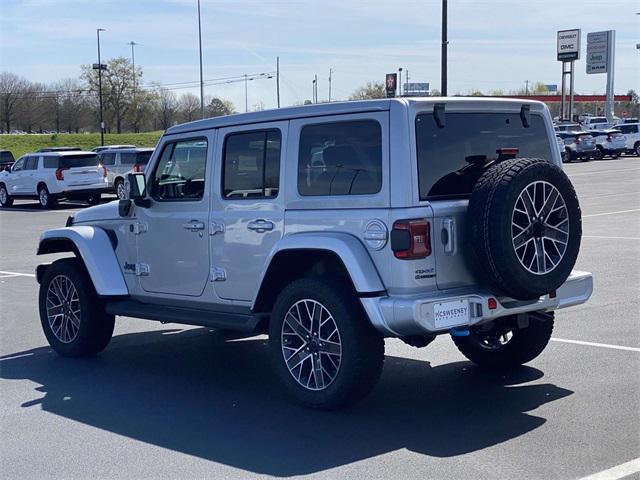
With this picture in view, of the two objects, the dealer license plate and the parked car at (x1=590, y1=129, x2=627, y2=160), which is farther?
the parked car at (x1=590, y1=129, x2=627, y2=160)

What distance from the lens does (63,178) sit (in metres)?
30.1

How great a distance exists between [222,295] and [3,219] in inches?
842

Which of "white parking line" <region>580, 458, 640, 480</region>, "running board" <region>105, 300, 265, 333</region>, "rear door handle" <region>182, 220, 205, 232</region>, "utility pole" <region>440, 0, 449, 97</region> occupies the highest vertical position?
"utility pole" <region>440, 0, 449, 97</region>

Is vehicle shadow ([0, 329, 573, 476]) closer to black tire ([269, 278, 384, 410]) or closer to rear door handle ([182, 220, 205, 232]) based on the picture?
black tire ([269, 278, 384, 410])

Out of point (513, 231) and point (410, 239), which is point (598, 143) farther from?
point (410, 239)

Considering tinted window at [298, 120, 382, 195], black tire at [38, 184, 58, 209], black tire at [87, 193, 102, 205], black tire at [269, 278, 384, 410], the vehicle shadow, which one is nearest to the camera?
the vehicle shadow

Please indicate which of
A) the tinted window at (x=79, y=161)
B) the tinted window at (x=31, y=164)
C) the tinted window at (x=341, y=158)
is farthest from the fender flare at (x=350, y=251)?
the tinted window at (x=31, y=164)

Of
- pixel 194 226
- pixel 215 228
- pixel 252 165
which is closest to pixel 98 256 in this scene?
pixel 194 226

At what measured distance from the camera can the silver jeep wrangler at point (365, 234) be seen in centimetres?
593

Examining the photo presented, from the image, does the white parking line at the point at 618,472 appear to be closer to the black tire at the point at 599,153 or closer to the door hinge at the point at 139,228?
the door hinge at the point at 139,228

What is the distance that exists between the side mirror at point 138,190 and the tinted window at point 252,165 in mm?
1004

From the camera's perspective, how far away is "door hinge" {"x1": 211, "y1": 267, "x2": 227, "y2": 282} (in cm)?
716

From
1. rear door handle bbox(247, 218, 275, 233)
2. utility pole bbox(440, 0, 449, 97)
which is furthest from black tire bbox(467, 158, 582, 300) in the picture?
utility pole bbox(440, 0, 449, 97)

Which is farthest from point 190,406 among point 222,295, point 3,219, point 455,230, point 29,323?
point 3,219
